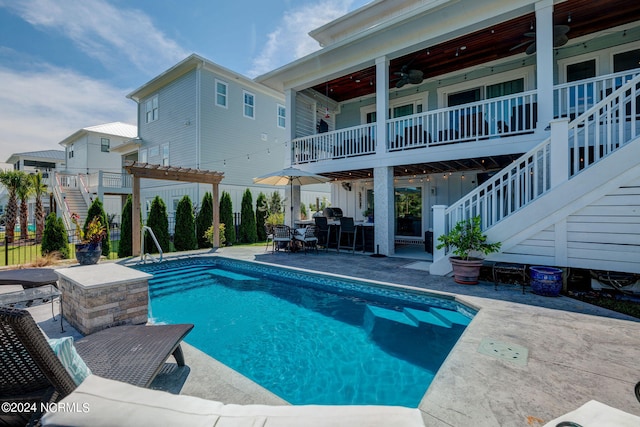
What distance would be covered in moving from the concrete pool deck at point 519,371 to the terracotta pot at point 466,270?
1.26m

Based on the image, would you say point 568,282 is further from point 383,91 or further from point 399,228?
point 399,228

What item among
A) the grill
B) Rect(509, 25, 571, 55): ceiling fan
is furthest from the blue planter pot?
the grill

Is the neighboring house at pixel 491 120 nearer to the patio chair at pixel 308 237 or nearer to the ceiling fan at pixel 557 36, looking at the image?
the ceiling fan at pixel 557 36

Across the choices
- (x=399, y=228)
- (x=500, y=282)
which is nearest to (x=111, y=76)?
(x=399, y=228)

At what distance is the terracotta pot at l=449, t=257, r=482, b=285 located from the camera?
5566mm

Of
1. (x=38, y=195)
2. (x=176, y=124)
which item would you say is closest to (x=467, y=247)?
(x=176, y=124)

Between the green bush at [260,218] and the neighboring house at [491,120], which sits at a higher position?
the neighboring house at [491,120]

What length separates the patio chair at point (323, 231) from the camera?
10375 millimetres

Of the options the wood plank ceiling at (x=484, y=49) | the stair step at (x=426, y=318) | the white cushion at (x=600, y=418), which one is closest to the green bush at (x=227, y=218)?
the wood plank ceiling at (x=484, y=49)

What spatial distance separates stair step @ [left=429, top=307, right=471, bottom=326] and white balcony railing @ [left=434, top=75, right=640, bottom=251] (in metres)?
2.17

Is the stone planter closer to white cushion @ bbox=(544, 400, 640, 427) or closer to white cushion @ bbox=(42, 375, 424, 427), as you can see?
white cushion @ bbox=(42, 375, 424, 427)

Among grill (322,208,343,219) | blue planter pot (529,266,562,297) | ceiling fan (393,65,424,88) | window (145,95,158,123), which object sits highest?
window (145,95,158,123)

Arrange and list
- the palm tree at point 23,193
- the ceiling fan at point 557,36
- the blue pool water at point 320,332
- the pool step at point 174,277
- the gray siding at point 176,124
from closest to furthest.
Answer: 1. the blue pool water at point 320,332
2. the pool step at point 174,277
3. the ceiling fan at point 557,36
4. the palm tree at point 23,193
5. the gray siding at point 176,124

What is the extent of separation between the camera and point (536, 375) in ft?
8.04
